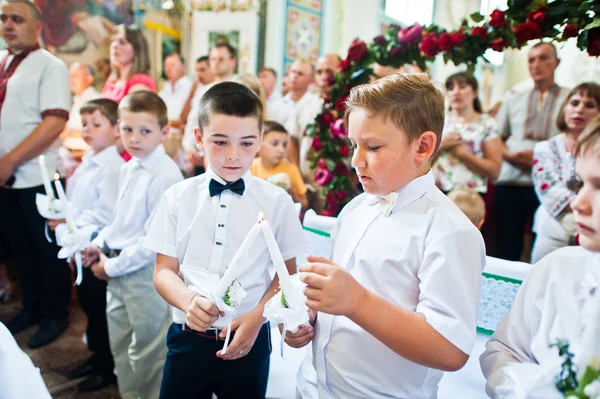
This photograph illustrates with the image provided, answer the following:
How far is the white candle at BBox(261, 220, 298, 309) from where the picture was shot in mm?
996

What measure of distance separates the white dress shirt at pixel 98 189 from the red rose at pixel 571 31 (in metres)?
2.21

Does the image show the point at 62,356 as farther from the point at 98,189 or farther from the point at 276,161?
the point at 276,161

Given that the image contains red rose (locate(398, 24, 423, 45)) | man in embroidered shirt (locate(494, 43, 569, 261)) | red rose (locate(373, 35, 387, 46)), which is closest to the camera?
red rose (locate(398, 24, 423, 45))

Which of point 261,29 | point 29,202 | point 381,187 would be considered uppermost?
point 261,29

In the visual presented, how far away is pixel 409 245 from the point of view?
1185 millimetres

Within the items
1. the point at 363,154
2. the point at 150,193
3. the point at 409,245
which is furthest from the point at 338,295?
the point at 150,193

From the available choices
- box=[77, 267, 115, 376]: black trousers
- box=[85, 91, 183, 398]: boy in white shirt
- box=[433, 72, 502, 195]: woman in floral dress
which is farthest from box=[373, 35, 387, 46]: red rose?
box=[77, 267, 115, 376]: black trousers

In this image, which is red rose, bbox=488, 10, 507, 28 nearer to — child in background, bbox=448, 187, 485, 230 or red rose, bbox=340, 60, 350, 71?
child in background, bbox=448, 187, 485, 230

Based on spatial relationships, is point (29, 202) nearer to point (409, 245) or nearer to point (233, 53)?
point (233, 53)

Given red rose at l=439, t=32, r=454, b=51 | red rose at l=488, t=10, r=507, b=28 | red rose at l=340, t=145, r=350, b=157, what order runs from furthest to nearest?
red rose at l=340, t=145, r=350, b=157, red rose at l=439, t=32, r=454, b=51, red rose at l=488, t=10, r=507, b=28

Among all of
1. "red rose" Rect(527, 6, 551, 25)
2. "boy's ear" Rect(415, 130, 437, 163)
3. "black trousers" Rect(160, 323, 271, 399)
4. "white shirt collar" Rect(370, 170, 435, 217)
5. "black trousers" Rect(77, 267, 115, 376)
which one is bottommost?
"black trousers" Rect(77, 267, 115, 376)

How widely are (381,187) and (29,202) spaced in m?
2.82

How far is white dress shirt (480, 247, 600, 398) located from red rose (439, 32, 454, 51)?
1812 millimetres

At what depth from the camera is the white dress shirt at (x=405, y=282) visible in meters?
1.10
